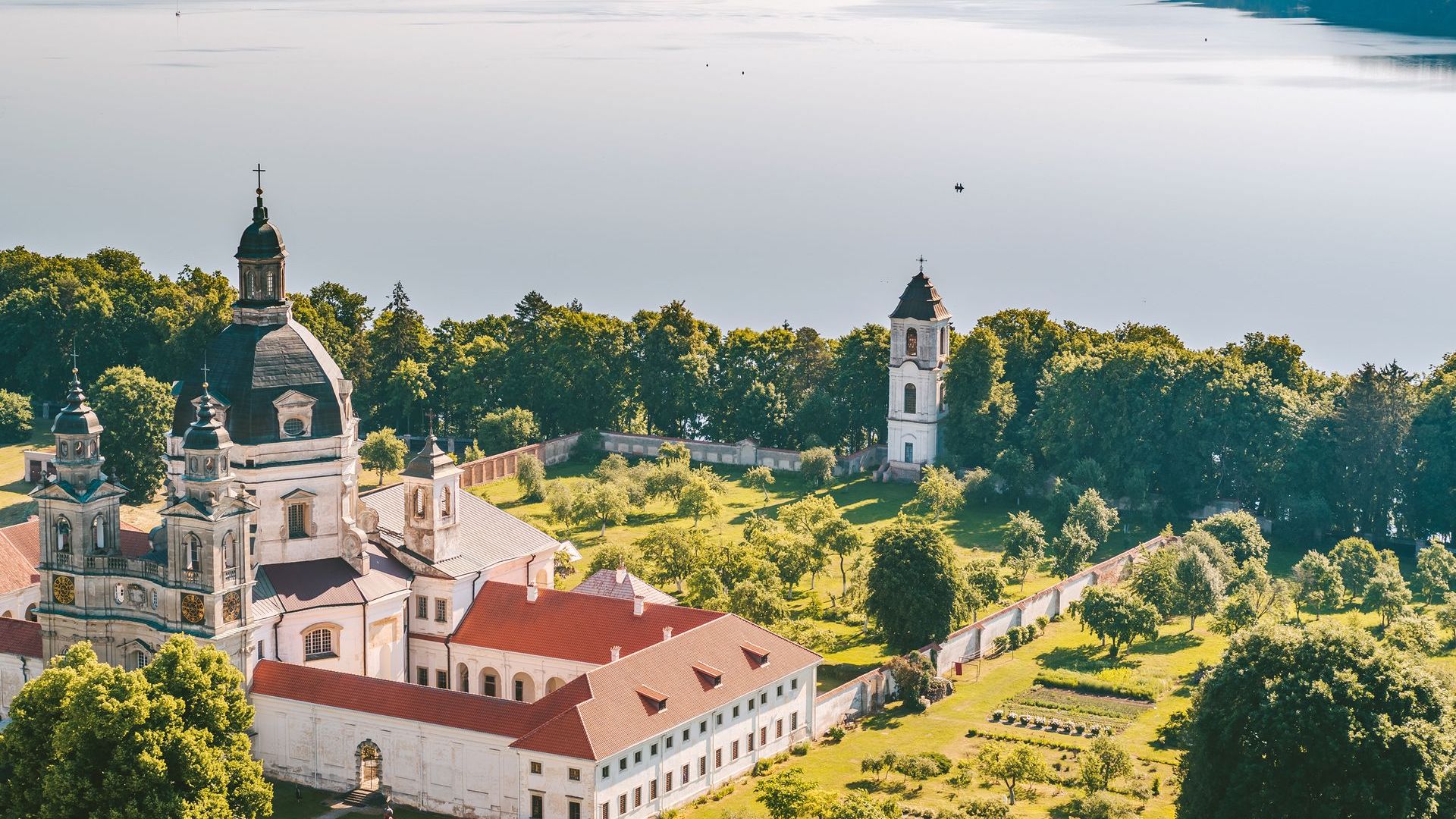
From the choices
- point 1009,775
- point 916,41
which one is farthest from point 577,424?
point 916,41

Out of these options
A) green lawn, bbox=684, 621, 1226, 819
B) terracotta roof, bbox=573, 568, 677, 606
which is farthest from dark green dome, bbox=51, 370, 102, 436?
green lawn, bbox=684, 621, 1226, 819

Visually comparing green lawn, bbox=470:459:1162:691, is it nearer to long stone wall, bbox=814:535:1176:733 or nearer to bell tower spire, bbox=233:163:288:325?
long stone wall, bbox=814:535:1176:733

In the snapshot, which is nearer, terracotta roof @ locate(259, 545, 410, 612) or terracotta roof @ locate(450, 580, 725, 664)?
terracotta roof @ locate(259, 545, 410, 612)

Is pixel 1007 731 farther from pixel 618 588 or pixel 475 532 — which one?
pixel 475 532

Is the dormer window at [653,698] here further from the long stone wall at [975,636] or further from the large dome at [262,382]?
the large dome at [262,382]

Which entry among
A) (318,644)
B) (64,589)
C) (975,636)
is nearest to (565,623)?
(318,644)

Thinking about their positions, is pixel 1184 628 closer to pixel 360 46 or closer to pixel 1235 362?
pixel 1235 362

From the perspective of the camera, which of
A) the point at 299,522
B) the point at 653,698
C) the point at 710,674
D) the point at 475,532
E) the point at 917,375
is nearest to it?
the point at 653,698
